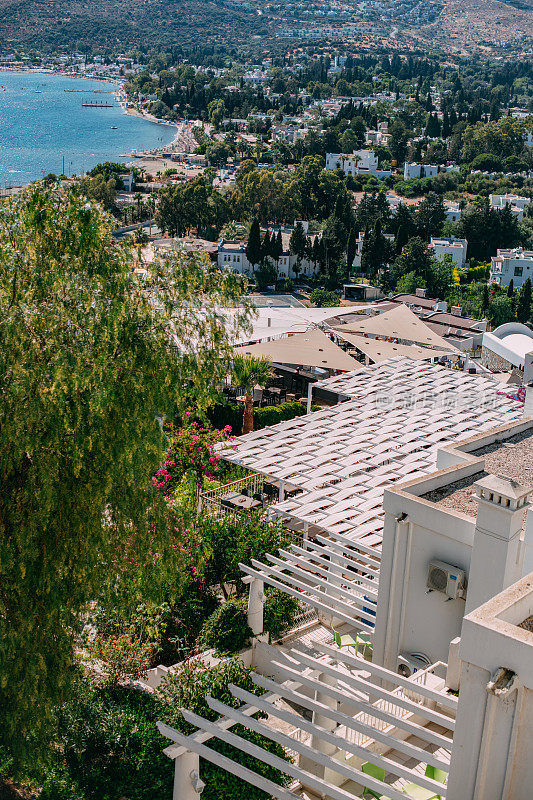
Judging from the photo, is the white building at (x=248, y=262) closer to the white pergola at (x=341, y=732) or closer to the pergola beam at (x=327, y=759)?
the white pergola at (x=341, y=732)

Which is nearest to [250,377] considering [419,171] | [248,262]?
[248,262]

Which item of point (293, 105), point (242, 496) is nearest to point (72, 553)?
point (242, 496)

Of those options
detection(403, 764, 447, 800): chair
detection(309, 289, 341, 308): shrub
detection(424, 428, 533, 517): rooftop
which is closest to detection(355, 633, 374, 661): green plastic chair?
detection(424, 428, 533, 517): rooftop

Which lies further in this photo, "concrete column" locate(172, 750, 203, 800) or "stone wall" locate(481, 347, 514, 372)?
"stone wall" locate(481, 347, 514, 372)

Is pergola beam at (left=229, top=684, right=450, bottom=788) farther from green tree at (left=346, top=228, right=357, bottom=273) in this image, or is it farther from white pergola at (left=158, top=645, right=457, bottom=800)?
green tree at (left=346, top=228, right=357, bottom=273)

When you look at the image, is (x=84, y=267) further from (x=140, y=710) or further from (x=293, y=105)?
(x=293, y=105)

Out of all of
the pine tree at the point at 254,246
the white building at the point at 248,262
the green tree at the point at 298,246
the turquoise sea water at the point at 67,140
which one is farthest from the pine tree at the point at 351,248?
the turquoise sea water at the point at 67,140

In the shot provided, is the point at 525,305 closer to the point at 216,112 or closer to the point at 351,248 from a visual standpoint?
the point at 351,248

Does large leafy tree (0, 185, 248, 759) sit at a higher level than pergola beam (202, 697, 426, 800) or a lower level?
higher
